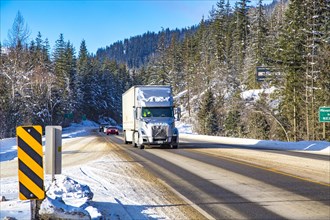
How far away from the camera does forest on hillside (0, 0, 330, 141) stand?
41.7 m

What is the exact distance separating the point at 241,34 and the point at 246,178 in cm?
8926

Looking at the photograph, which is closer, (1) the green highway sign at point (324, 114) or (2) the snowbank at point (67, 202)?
(2) the snowbank at point (67, 202)

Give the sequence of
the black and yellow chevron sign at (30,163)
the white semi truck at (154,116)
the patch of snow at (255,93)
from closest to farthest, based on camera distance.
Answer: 1. the black and yellow chevron sign at (30,163)
2. the white semi truck at (154,116)
3. the patch of snow at (255,93)

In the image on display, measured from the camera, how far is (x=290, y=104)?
46.3m

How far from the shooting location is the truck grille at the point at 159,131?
24378 millimetres

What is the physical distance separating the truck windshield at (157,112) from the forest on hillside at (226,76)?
1515cm

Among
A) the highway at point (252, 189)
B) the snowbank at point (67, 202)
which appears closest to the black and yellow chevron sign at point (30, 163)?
the snowbank at point (67, 202)

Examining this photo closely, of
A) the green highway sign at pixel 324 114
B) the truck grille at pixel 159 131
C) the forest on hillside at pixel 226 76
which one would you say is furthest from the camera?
the forest on hillside at pixel 226 76

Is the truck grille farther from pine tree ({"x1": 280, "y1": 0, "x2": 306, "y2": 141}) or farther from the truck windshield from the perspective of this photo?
pine tree ({"x1": 280, "y1": 0, "x2": 306, "y2": 141})

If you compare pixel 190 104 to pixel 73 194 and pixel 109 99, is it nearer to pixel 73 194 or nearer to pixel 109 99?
pixel 109 99

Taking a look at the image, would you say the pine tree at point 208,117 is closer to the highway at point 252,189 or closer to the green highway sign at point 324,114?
the green highway sign at point 324,114

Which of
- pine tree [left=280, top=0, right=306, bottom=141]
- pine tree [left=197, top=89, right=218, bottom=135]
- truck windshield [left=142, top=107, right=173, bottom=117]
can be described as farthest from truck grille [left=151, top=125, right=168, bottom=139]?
pine tree [left=197, top=89, right=218, bottom=135]

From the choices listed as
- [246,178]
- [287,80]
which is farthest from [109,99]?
[246,178]

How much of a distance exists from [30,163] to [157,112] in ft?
63.6
